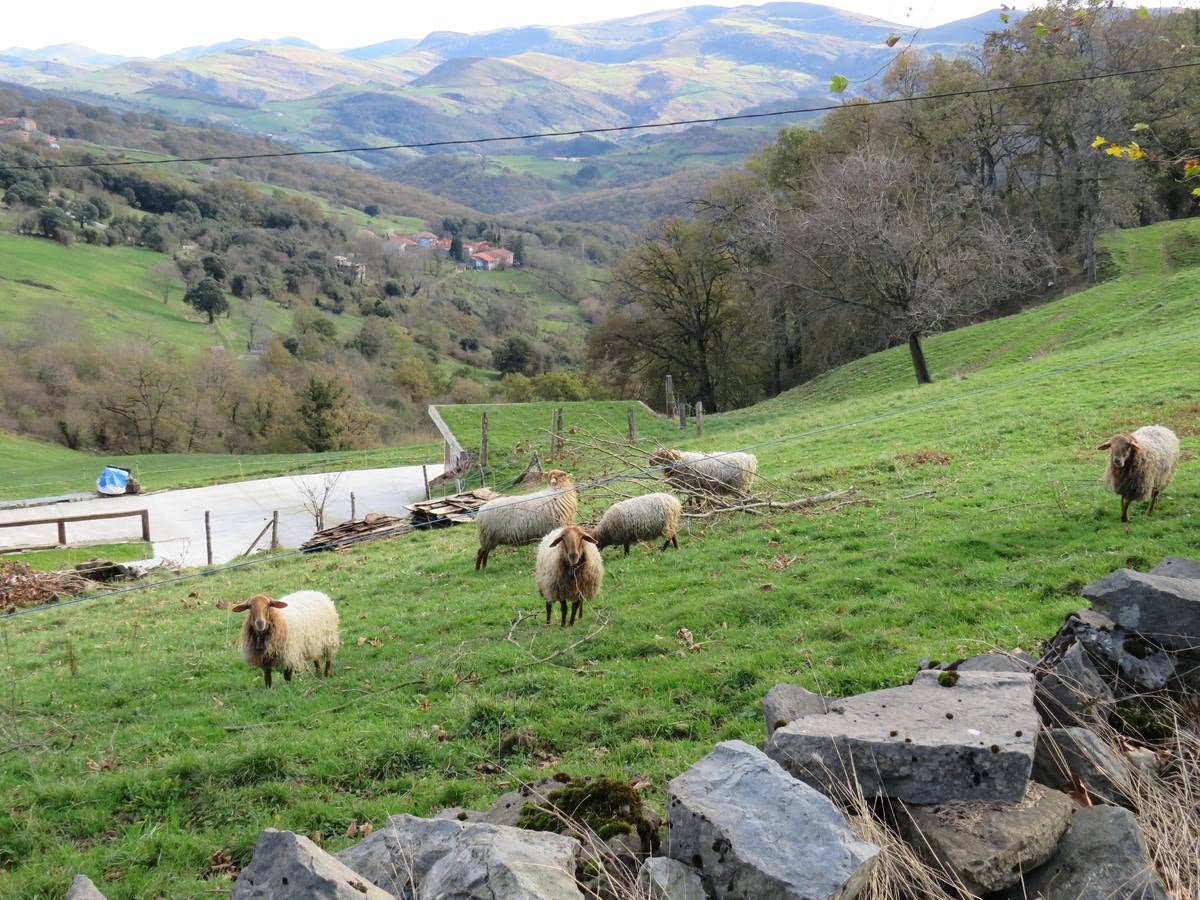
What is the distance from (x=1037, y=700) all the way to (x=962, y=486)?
10762 mm

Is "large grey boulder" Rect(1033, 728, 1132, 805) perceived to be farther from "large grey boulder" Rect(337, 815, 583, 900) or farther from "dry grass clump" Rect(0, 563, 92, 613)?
"dry grass clump" Rect(0, 563, 92, 613)

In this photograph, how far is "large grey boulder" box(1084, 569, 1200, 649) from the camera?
6.11 metres

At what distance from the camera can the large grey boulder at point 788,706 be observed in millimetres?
6219

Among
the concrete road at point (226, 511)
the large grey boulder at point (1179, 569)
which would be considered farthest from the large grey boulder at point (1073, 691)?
the concrete road at point (226, 511)

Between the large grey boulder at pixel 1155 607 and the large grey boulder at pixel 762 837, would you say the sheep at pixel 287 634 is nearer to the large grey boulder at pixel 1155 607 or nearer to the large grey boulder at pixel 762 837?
the large grey boulder at pixel 762 837

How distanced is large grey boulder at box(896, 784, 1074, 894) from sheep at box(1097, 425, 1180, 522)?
945cm

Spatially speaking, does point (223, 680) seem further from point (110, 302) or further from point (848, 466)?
point (110, 302)

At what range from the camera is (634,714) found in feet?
29.0

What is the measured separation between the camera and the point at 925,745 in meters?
4.93

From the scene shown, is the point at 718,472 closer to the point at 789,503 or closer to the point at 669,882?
A: the point at 789,503

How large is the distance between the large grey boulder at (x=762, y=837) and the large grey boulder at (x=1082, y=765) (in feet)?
5.09

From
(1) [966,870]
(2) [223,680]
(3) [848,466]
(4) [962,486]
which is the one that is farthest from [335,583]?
(1) [966,870]

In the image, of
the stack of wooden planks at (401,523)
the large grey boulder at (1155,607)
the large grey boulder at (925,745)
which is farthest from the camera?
the stack of wooden planks at (401,523)

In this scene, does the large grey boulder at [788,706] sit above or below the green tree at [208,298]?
below
